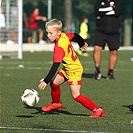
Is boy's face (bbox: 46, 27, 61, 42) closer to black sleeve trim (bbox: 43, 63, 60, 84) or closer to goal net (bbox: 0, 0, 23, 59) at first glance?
black sleeve trim (bbox: 43, 63, 60, 84)

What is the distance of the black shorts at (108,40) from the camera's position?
1714 centimetres

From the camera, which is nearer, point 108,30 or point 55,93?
point 55,93

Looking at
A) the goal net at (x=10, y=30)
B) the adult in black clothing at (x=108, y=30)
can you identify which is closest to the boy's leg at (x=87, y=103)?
the adult in black clothing at (x=108, y=30)

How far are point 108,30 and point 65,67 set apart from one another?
A: 699 centimetres

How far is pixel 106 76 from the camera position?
58.8 feet

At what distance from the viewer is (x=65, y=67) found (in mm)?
10414

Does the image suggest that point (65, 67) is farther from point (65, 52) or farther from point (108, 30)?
point (108, 30)

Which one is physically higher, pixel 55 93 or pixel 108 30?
pixel 108 30

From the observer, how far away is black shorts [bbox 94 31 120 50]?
56.2 feet

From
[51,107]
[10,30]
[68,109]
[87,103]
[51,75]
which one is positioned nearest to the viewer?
[51,75]

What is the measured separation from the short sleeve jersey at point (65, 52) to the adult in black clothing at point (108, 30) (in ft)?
21.5

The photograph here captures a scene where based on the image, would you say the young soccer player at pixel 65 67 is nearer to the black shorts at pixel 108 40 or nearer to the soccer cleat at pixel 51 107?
the soccer cleat at pixel 51 107

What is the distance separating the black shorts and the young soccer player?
638 cm

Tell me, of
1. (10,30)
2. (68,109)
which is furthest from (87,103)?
(10,30)
